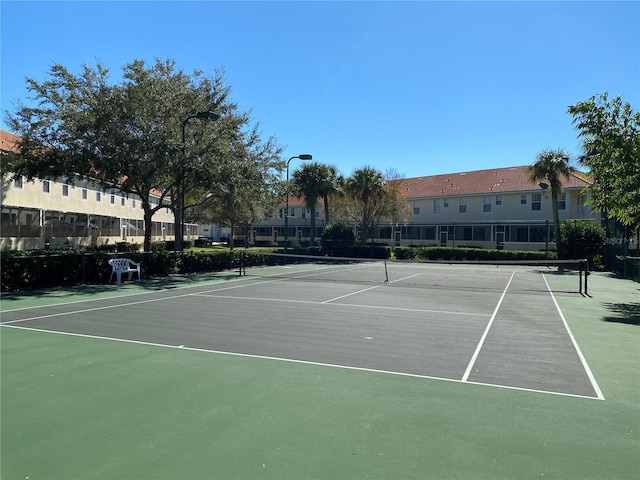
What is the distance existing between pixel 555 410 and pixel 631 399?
1.24 metres

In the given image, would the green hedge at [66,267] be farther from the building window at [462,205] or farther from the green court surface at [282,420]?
the building window at [462,205]

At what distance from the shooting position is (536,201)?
4438 cm

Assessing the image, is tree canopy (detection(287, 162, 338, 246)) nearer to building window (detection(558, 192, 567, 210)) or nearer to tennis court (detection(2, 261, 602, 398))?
building window (detection(558, 192, 567, 210))

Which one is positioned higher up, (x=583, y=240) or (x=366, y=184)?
(x=366, y=184)

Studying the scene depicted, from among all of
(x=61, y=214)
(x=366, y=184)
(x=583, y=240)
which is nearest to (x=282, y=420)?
(x=583, y=240)

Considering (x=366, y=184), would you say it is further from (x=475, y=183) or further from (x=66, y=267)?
(x=66, y=267)

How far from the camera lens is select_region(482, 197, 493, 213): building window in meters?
47.3

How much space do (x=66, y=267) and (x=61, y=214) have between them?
26.8 m

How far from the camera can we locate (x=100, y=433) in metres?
4.35

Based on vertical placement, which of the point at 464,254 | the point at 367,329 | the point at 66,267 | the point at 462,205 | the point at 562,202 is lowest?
the point at 367,329

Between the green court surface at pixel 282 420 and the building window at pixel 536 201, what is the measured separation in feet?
131

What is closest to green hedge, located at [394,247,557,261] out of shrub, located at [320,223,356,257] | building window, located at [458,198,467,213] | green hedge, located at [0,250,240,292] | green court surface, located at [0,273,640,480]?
shrub, located at [320,223,356,257]

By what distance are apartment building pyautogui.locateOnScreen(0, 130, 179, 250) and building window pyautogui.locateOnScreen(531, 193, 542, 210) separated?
1440 inches

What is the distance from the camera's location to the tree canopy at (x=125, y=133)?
1986cm
